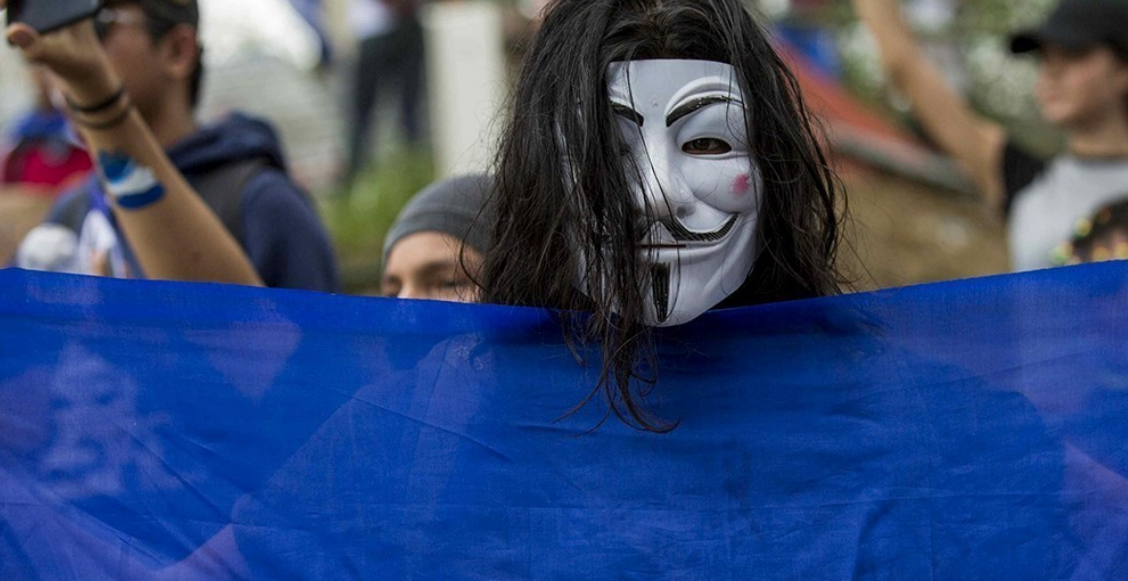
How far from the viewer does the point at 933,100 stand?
409cm

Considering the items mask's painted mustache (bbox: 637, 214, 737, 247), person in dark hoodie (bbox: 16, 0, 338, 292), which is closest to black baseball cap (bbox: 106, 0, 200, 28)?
person in dark hoodie (bbox: 16, 0, 338, 292)

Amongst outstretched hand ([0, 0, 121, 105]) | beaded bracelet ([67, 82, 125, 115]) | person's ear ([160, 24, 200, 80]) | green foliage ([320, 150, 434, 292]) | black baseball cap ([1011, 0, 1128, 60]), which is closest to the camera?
outstretched hand ([0, 0, 121, 105])

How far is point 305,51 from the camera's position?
32.1ft

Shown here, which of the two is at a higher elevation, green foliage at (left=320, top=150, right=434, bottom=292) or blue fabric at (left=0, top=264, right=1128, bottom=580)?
green foliage at (left=320, top=150, right=434, bottom=292)

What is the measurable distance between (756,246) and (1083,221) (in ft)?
6.45

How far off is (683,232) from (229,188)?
1.25m

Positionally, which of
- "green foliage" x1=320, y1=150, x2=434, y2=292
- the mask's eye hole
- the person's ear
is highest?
"green foliage" x1=320, y1=150, x2=434, y2=292

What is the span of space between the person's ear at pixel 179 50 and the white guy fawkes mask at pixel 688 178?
4.48ft

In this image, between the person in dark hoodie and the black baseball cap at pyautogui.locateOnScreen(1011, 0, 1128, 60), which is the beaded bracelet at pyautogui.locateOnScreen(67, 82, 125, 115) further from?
the black baseball cap at pyautogui.locateOnScreen(1011, 0, 1128, 60)

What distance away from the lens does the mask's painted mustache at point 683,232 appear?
1.87 metres

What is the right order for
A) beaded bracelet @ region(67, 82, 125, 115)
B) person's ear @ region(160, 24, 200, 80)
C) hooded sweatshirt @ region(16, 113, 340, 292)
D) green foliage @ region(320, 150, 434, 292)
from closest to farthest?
beaded bracelet @ region(67, 82, 125, 115) → hooded sweatshirt @ region(16, 113, 340, 292) → person's ear @ region(160, 24, 200, 80) → green foliage @ region(320, 150, 434, 292)

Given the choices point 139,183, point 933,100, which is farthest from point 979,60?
point 139,183

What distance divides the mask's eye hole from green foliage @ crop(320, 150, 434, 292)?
4.43m

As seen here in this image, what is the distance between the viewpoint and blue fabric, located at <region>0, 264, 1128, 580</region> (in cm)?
195
